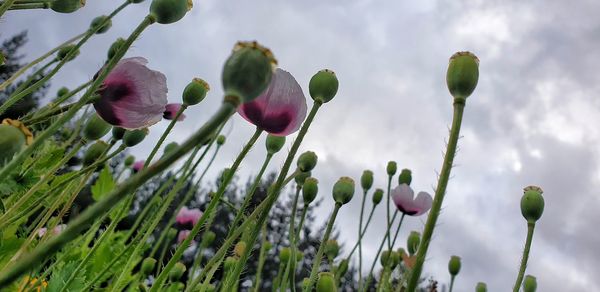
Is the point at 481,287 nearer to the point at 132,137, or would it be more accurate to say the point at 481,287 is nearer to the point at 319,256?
the point at 319,256

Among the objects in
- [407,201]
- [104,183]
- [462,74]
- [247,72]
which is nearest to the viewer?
[247,72]

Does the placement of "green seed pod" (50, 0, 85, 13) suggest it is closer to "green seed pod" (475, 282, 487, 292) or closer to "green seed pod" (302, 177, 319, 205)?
"green seed pod" (302, 177, 319, 205)

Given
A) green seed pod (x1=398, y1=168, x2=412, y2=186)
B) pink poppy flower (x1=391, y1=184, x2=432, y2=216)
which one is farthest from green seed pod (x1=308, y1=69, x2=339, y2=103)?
pink poppy flower (x1=391, y1=184, x2=432, y2=216)

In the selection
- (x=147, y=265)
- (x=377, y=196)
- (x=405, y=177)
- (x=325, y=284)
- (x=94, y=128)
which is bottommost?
(x=147, y=265)

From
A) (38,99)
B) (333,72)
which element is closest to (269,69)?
(333,72)

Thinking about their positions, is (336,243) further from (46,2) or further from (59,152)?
(46,2)

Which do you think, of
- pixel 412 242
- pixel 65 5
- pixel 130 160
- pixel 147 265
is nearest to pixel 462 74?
pixel 65 5

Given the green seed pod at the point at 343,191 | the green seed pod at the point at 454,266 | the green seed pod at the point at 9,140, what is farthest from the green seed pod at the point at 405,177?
the green seed pod at the point at 9,140

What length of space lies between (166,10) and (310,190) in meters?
0.60

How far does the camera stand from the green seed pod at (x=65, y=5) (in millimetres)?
1105

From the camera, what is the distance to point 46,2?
1.09 m

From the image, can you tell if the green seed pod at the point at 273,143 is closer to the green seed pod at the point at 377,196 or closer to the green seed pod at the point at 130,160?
the green seed pod at the point at 377,196

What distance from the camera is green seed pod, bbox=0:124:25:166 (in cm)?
54

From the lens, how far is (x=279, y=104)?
965 millimetres
